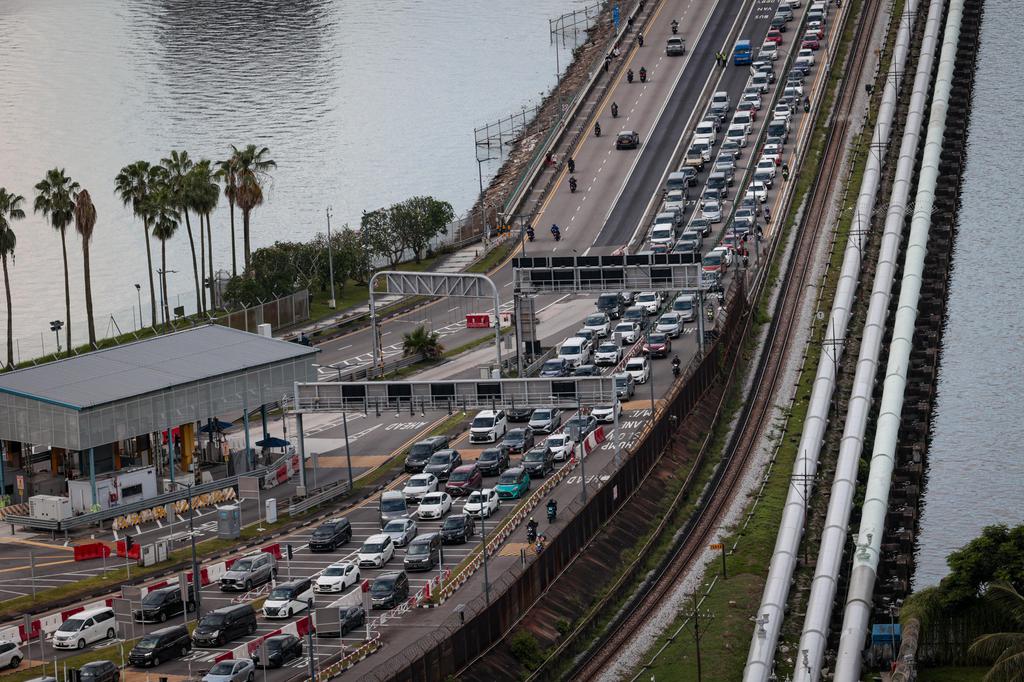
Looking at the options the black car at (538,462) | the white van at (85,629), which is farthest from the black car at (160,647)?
the black car at (538,462)

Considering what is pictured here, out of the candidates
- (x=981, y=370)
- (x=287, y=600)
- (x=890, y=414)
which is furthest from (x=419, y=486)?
(x=981, y=370)

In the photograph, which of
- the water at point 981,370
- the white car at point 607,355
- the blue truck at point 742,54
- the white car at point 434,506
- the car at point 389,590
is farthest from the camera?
the blue truck at point 742,54

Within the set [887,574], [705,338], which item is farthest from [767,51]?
[887,574]

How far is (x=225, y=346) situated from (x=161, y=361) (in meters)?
5.15

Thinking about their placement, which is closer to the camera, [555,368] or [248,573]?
[248,573]

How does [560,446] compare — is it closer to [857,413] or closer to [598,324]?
[857,413]

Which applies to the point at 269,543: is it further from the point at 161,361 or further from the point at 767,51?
the point at 767,51

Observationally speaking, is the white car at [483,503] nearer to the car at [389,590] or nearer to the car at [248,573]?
the car at [389,590]

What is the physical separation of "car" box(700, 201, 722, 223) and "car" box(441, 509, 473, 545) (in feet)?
219

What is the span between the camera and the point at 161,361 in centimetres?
11438

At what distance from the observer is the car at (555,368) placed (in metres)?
123

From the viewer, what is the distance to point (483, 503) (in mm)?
97562

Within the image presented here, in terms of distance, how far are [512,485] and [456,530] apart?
27.1 ft

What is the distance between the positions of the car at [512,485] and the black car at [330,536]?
9313 mm
